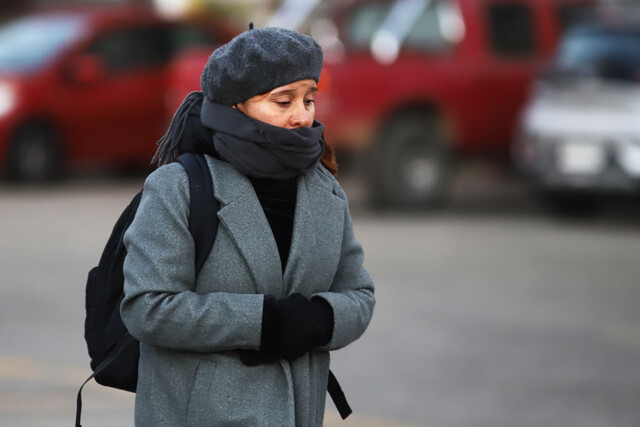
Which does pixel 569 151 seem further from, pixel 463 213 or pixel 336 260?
pixel 336 260

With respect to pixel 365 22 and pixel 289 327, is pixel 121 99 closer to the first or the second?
pixel 365 22

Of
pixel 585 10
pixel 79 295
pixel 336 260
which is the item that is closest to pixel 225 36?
pixel 585 10

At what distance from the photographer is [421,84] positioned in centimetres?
1236

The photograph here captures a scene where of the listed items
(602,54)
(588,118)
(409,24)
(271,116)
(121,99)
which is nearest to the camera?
(271,116)

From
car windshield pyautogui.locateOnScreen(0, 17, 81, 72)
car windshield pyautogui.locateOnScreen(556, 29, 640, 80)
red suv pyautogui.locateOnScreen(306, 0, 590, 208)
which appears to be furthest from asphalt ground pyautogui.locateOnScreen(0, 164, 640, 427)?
car windshield pyautogui.locateOnScreen(0, 17, 81, 72)

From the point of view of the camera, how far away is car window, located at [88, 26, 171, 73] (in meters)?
14.3

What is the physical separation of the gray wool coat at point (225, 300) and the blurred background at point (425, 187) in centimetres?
268

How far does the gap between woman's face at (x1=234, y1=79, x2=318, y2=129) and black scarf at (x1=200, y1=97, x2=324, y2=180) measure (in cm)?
2

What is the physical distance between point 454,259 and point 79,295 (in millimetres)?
3210

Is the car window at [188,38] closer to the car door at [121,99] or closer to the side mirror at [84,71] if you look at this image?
the car door at [121,99]

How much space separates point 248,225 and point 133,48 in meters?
12.2

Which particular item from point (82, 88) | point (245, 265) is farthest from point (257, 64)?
point (82, 88)

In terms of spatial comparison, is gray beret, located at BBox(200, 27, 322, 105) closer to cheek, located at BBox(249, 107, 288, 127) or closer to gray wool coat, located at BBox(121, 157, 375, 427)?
cheek, located at BBox(249, 107, 288, 127)

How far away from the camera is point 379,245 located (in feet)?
34.8
